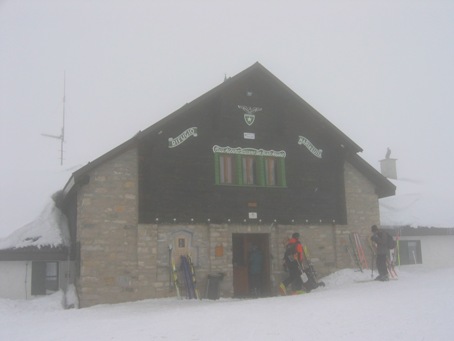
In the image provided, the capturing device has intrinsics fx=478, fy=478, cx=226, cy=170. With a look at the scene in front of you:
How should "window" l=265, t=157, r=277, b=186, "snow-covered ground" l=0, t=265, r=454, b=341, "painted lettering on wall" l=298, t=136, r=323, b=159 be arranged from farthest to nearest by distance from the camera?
1. "painted lettering on wall" l=298, t=136, r=323, b=159
2. "window" l=265, t=157, r=277, b=186
3. "snow-covered ground" l=0, t=265, r=454, b=341

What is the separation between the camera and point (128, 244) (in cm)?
1362

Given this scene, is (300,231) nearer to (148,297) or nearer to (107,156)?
(148,297)

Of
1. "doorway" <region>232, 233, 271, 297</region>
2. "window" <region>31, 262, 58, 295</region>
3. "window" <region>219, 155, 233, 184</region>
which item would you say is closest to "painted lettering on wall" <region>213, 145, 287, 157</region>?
"window" <region>219, 155, 233, 184</region>

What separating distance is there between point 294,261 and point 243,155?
12.5 feet

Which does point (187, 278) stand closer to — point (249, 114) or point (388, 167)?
point (249, 114)

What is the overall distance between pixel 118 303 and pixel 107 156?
4.11 meters

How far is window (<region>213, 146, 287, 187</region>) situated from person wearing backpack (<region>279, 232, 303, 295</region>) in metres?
2.40

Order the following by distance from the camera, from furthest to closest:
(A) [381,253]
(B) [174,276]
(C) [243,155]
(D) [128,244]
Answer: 1. (C) [243,155]
2. (A) [381,253]
3. (B) [174,276]
4. (D) [128,244]

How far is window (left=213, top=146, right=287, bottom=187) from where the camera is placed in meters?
15.2

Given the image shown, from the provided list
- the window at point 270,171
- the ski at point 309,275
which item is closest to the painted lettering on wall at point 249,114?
the window at point 270,171

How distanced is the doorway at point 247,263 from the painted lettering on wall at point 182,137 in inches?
141

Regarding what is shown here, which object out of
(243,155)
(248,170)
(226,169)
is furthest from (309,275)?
(243,155)

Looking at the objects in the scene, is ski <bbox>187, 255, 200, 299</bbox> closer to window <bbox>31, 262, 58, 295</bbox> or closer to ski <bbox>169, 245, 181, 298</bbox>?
ski <bbox>169, 245, 181, 298</bbox>

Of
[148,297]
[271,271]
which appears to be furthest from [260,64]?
[148,297]
